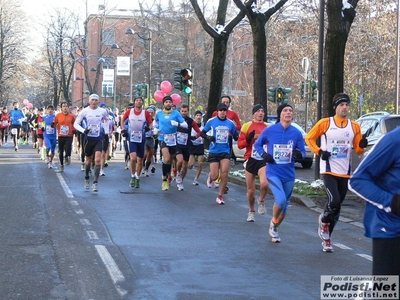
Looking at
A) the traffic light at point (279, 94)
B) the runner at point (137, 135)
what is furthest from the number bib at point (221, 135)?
the traffic light at point (279, 94)

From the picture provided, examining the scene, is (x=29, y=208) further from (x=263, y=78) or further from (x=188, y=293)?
(x=263, y=78)

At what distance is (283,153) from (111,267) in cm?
330

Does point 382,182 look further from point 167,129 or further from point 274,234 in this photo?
point 167,129

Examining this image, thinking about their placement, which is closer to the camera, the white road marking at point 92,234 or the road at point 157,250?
the road at point 157,250

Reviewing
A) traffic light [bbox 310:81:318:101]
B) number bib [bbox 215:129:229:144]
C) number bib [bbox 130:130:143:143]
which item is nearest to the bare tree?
traffic light [bbox 310:81:318:101]

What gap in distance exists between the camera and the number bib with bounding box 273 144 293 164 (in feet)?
35.9

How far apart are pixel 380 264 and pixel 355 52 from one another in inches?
1533

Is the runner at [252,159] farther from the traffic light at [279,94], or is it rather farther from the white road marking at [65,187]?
the traffic light at [279,94]

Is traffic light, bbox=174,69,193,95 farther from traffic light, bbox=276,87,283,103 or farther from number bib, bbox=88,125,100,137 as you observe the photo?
number bib, bbox=88,125,100,137

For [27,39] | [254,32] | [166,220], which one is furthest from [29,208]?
[27,39]

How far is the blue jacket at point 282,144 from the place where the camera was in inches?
431

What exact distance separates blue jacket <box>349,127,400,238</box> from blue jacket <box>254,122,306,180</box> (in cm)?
595

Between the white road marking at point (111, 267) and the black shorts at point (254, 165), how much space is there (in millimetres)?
3566

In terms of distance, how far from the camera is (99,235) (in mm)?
10805
